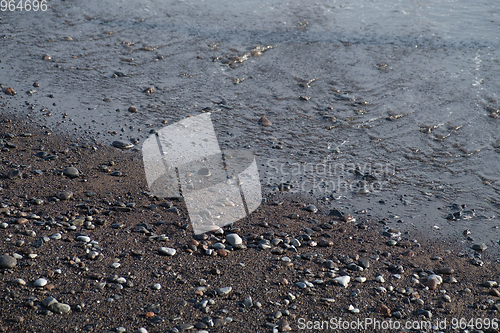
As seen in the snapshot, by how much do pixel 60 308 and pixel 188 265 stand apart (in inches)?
40.9

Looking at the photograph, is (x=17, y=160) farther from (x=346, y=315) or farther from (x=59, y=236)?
(x=346, y=315)

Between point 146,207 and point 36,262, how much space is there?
120 cm

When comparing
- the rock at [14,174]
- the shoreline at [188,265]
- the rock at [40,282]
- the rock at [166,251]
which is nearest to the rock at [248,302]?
the shoreline at [188,265]

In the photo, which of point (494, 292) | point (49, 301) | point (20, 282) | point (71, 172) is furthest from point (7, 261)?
point (494, 292)

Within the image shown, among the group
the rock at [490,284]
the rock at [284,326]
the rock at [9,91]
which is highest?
the rock at [9,91]

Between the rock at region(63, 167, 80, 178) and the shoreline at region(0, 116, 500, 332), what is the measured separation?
0.06 m

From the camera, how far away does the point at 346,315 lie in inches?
126

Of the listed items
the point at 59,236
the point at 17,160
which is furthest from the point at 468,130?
the point at 17,160

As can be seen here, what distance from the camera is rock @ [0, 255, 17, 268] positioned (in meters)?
3.16

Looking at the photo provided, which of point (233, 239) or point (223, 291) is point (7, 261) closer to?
point (223, 291)

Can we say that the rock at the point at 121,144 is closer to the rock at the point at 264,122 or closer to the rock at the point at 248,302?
the rock at the point at 264,122

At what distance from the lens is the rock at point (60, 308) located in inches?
113

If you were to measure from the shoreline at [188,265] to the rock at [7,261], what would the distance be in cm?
4

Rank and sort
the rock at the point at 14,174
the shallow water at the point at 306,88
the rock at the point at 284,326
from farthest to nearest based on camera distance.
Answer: the shallow water at the point at 306,88 < the rock at the point at 14,174 < the rock at the point at 284,326
